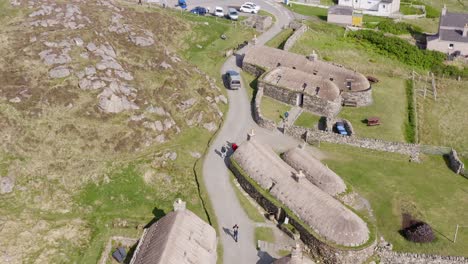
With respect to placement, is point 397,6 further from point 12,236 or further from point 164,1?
point 12,236

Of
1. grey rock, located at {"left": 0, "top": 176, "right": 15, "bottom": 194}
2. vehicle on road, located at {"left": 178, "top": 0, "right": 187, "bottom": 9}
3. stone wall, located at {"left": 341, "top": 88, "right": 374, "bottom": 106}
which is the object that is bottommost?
grey rock, located at {"left": 0, "top": 176, "right": 15, "bottom": 194}

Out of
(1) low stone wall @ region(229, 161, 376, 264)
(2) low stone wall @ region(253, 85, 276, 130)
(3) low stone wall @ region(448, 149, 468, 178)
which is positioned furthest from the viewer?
(2) low stone wall @ region(253, 85, 276, 130)

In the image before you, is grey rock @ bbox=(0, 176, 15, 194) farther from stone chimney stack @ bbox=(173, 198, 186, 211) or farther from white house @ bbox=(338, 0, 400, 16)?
white house @ bbox=(338, 0, 400, 16)

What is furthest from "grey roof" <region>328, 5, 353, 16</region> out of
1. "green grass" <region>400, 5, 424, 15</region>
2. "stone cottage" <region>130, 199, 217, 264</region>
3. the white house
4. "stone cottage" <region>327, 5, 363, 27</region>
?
"stone cottage" <region>130, 199, 217, 264</region>

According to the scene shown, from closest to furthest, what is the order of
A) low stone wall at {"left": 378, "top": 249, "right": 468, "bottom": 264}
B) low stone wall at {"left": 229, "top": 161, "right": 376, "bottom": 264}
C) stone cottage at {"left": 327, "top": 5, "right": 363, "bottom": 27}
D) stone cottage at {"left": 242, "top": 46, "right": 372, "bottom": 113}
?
low stone wall at {"left": 229, "top": 161, "right": 376, "bottom": 264}, low stone wall at {"left": 378, "top": 249, "right": 468, "bottom": 264}, stone cottage at {"left": 242, "top": 46, "right": 372, "bottom": 113}, stone cottage at {"left": 327, "top": 5, "right": 363, "bottom": 27}

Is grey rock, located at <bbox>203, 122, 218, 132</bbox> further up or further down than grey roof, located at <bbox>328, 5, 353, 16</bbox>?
further down

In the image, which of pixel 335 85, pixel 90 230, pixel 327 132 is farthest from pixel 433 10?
pixel 90 230

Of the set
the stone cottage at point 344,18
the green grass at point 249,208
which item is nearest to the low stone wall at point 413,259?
the green grass at point 249,208
